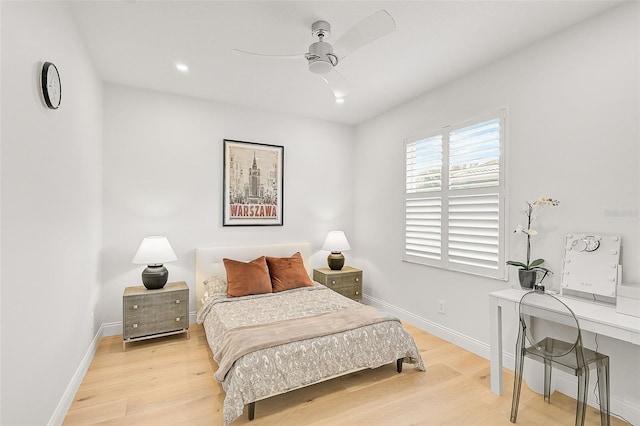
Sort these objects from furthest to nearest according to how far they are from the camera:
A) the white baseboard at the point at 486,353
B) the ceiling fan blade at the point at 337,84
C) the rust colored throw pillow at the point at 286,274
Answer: the rust colored throw pillow at the point at 286,274, the ceiling fan blade at the point at 337,84, the white baseboard at the point at 486,353

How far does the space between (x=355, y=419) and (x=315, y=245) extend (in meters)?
2.74

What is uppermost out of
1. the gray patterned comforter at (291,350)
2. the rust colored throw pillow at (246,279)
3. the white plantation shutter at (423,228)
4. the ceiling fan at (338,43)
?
the ceiling fan at (338,43)

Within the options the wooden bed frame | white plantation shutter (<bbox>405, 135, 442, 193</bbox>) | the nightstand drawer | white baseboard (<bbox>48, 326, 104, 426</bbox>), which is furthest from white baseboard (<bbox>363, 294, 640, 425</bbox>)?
white baseboard (<bbox>48, 326, 104, 426</bbox>)

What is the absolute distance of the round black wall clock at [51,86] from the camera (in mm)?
1746

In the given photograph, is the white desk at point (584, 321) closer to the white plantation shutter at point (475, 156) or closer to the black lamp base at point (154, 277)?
the white plantation shutter at point (475, 156)

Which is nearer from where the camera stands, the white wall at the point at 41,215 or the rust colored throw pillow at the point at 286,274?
the white wall at the point at 41,215

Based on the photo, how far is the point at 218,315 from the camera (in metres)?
2.94

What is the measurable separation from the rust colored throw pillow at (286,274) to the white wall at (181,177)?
0.51 meters

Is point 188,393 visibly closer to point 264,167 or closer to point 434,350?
point 434,350

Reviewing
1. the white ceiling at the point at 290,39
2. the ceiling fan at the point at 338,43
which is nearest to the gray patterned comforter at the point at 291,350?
the ceiling fan at the point at 338,43

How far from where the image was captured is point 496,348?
95.5 inches

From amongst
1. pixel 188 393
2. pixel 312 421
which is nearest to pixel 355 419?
pixel 312 421

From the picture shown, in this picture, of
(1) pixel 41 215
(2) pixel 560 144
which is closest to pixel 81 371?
(1) pixel 41 215

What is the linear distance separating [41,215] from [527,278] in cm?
331
